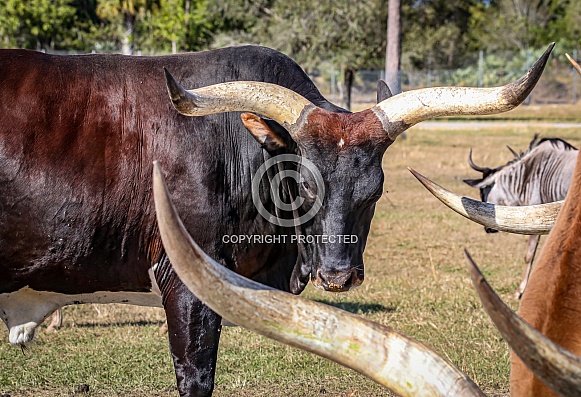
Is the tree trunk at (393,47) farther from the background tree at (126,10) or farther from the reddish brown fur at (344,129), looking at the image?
the reddish brown fur at (344,129)

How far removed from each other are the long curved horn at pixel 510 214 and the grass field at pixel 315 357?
225 centimetres

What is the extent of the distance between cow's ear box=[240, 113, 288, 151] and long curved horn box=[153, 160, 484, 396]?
2.23 m

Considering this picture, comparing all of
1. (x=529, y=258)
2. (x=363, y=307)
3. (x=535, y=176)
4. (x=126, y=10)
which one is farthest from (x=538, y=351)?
(x=126, y=10)

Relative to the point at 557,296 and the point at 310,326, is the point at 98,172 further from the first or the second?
the point at 557,296

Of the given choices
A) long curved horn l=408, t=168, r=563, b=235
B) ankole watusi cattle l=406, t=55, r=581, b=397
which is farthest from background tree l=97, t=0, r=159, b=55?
ankole watusi cattle l=406, t=55, r=581, b=397

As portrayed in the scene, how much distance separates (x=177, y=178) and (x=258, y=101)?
554mm

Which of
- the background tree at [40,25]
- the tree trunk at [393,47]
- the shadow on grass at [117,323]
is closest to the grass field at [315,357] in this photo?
the shadow on grass at [117,323]

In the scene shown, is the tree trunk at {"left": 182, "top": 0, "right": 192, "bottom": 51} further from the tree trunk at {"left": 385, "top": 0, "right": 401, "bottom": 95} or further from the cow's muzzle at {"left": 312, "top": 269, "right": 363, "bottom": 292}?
the cow's muzzle at {"left": 312, "top": 269, "right": 363, "bottom": 292}

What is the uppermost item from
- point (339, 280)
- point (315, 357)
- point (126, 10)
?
point (126, 10)

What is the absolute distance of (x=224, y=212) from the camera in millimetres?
3979

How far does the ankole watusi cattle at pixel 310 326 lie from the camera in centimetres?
163

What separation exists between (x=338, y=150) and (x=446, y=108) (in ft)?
1.85

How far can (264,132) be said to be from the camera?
3.93 m

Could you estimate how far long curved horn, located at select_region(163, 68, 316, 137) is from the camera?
3.60 m
